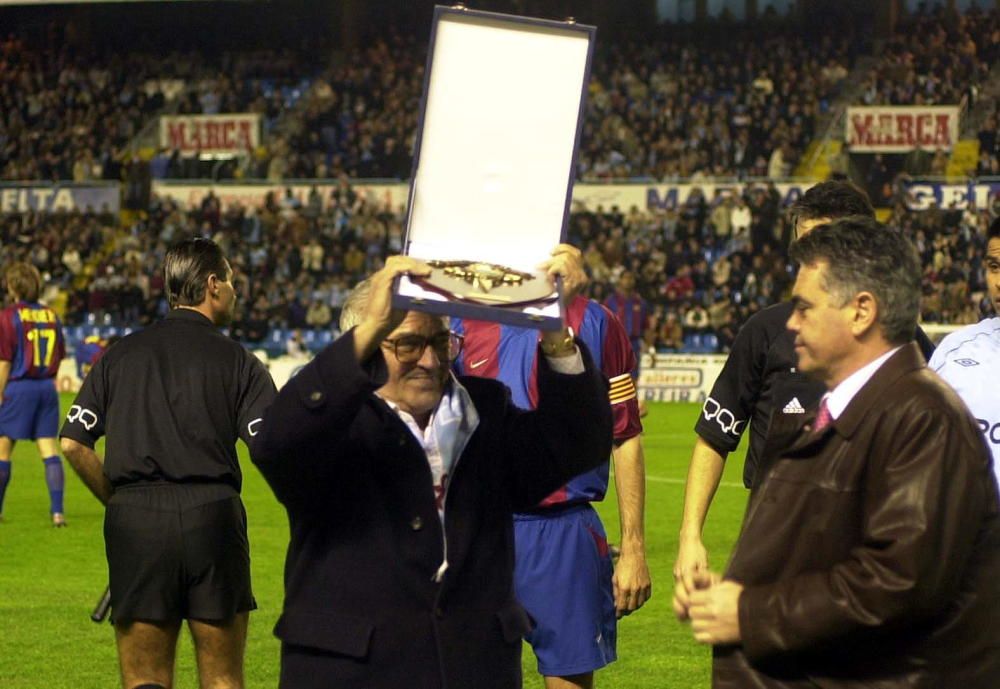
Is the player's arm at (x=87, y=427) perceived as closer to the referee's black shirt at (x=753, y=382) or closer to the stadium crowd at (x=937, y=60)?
the referee's black shirt at (x=753, y=382)

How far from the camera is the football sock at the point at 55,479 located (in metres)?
12.9

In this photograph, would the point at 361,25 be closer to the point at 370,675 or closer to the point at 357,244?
the point at 357,244

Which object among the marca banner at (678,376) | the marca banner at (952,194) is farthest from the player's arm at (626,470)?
the marca banner at (952,194)

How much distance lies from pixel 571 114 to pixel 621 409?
200 cm

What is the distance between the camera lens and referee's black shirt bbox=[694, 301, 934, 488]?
5.00 metres

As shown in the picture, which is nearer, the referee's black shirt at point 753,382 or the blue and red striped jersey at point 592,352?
the referee's black shirt at point 753,382

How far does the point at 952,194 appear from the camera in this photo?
30.2 m

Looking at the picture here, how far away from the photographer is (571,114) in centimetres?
343

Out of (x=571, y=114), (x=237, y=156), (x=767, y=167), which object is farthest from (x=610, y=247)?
(x=571, y=114)

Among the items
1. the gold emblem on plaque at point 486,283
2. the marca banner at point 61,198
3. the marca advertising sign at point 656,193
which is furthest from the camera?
the marca banner at point 61,198

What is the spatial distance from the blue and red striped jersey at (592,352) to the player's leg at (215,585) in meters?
0.99

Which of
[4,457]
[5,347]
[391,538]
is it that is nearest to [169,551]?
[391,538]

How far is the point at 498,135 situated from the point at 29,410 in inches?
391

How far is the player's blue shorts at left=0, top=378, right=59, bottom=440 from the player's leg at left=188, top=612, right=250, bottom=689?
755 centimetres
